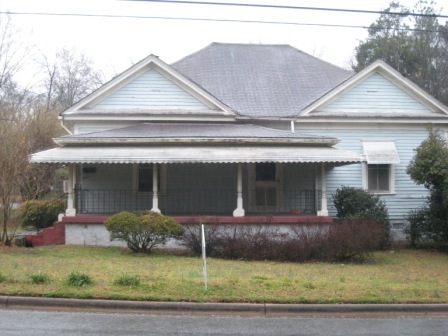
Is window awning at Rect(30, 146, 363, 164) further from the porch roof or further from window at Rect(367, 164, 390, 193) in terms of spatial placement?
window at Rect(367, 164, 390, 193)

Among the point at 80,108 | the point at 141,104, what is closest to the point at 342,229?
the point at 141,104

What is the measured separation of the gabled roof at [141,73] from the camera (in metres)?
18.9

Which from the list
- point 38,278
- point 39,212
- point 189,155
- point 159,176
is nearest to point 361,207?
point 189,155

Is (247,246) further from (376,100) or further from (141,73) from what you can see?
(376,100)

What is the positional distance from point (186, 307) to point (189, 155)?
762 cm

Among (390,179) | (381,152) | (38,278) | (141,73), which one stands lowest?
(38,278)

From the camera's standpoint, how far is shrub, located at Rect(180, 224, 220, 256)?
14.5m

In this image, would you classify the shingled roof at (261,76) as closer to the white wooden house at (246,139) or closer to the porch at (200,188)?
the white wooden house at (246,139)

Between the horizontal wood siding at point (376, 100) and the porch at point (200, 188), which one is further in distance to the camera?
the horizontal wood siding at point (376, 100)

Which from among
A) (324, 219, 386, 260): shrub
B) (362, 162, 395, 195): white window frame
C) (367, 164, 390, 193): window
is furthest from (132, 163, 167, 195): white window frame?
(367, 164, 390, 193): window

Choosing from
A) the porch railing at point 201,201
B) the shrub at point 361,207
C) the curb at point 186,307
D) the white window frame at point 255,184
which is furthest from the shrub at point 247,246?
the curb at point 186,307

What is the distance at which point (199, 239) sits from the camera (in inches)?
573

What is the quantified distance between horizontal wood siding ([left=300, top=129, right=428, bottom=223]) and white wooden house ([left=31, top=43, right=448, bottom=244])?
3cm

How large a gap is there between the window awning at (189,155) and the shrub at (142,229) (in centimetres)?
204
